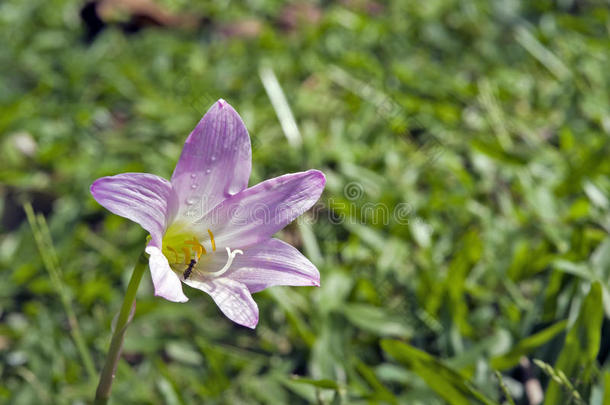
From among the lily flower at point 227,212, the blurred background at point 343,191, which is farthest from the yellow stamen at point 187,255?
the blurred background at point 343,191

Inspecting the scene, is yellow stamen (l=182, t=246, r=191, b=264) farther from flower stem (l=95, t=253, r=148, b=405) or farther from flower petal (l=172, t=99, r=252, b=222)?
flower stem (l=95, t=253, r=148, b=405)

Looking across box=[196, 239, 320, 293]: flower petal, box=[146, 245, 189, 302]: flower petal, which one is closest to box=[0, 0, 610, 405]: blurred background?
box=[196, 239, 320, 293]: flower petal

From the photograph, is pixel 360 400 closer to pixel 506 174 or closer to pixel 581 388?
pixel 581 388

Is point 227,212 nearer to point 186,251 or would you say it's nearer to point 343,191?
point 186,251

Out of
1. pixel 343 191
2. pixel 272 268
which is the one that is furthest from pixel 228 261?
pixel 343 191

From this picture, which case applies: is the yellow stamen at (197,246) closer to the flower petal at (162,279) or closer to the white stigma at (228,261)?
the white stigma at (228,261)

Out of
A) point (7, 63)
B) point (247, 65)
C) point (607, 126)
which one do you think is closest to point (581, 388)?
point (607, 126)
